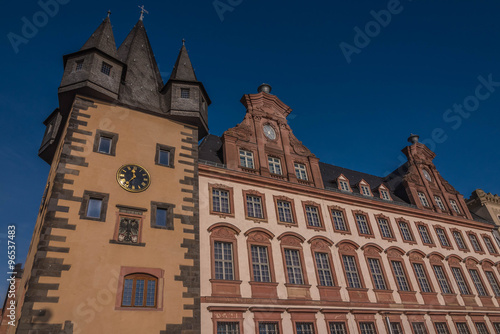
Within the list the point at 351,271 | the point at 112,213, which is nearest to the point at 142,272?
the point at 112,213

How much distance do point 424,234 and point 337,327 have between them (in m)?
13.4

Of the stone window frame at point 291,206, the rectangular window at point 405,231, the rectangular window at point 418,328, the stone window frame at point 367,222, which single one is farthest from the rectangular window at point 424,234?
the stone window frame at point 291,206

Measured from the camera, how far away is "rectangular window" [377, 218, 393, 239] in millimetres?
26756

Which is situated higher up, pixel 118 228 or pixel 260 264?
pixel 118 228

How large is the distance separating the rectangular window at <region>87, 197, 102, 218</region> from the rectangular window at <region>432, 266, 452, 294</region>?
24.3 metres

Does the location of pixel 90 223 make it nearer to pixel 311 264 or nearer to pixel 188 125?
pixel 188 125

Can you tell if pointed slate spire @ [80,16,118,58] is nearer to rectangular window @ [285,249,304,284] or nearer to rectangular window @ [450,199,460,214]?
rectangular window @ [285,249,304,284]

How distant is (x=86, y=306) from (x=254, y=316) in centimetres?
794

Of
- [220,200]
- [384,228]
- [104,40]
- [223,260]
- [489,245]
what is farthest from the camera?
[489,245]

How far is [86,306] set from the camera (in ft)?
46.0

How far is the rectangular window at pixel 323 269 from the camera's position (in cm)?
2166

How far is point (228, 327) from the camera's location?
1733 cm

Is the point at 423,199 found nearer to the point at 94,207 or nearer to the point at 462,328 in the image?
the point at 462,328

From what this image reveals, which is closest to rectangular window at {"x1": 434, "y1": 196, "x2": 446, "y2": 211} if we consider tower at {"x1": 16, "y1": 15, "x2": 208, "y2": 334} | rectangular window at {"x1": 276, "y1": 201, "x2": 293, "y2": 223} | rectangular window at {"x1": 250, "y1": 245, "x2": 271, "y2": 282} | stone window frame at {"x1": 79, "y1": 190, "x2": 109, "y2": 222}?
rectangular window at {"x1": 276, "y1": 201, "x2": 293, "y2": 223}
